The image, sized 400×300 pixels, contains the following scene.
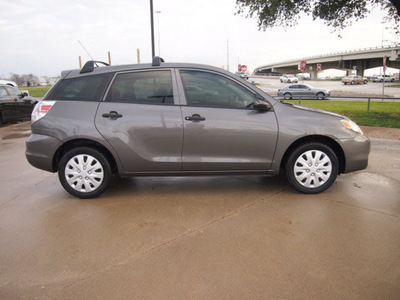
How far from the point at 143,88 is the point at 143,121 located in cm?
45

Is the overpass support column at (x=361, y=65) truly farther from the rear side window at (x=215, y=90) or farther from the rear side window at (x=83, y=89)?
the rear side window at (x=83, y=89)

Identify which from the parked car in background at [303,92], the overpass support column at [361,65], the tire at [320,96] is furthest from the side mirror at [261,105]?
the overpass support column at [361,65]

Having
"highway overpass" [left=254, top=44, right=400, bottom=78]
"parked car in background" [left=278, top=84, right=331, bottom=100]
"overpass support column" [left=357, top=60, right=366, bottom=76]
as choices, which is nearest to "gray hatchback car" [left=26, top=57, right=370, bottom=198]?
"parked car in background" [left=278, top=84, right=331, bottom=100]

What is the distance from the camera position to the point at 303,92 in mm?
27109

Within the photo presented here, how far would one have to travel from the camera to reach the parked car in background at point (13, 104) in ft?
37.4

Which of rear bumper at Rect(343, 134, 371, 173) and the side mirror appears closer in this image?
the side mirror

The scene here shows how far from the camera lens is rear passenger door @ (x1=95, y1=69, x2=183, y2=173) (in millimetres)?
3912

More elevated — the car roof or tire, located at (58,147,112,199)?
the car roof

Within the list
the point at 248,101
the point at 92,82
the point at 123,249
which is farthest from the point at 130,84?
the point at 123,249

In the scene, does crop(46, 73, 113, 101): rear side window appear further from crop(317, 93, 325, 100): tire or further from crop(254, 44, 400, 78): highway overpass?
crop(254, 44, 400, 78): highway overpass

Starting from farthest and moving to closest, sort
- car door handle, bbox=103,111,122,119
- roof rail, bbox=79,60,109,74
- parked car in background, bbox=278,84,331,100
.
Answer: parked car in background, bbox=278,84,331,100
roof rail, bbox=79,60,109,74
car door handle, bbox=103,111,122,119

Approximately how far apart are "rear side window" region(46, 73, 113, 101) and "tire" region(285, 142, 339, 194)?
101 inches

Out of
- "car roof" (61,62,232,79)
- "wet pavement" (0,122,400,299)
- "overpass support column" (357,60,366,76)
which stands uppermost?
"overpass support column" (357,60,366,76)

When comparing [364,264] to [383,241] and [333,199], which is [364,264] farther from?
[333,199]
